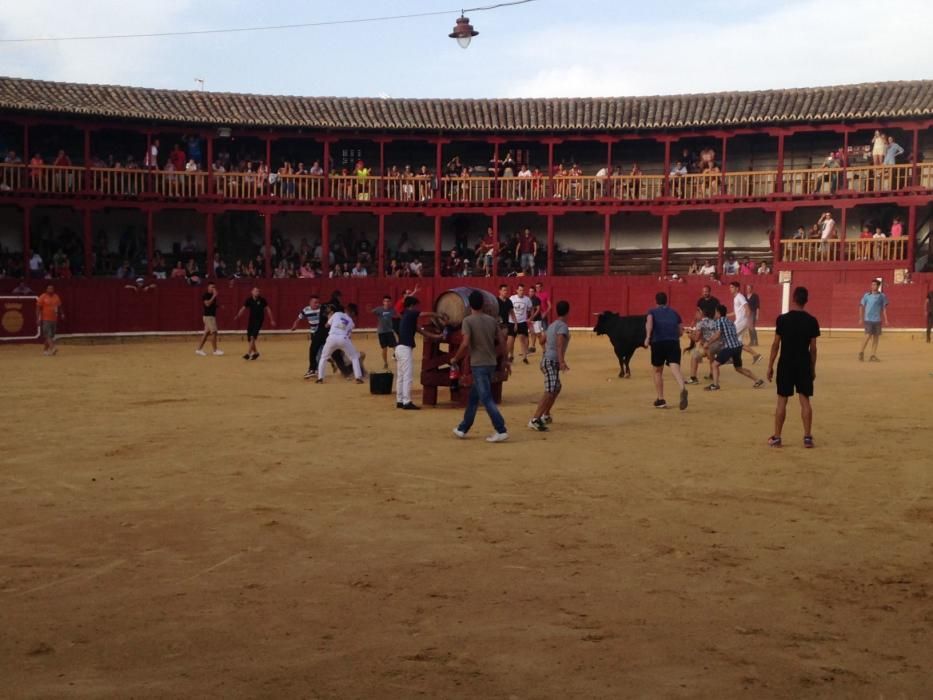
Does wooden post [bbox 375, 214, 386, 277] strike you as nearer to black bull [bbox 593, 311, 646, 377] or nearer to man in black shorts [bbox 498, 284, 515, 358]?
man in black shorts [bbox 498, 284, 515, 358]

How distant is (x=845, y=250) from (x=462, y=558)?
2843 centimetres

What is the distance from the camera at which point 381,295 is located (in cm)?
3412

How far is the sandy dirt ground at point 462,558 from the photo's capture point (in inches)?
186

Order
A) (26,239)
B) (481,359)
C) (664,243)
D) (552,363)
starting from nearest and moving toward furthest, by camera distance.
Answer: (481,359) → (552,363) → (26,239) → (664,243)

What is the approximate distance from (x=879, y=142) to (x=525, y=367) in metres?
17.8

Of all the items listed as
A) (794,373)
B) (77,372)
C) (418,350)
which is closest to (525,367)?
(418,350)

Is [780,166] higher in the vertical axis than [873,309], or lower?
higher

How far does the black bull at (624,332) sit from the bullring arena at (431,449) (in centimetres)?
64

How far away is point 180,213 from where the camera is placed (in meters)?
34.9

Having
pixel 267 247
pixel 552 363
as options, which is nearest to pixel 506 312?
pixel 552 363

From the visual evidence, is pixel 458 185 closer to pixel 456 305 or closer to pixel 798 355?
pixel 456 305

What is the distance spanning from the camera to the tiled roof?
107 ft

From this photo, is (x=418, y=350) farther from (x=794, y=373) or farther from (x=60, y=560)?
(x=60, y=560)

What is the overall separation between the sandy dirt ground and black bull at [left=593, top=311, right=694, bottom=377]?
5522 millimetres
